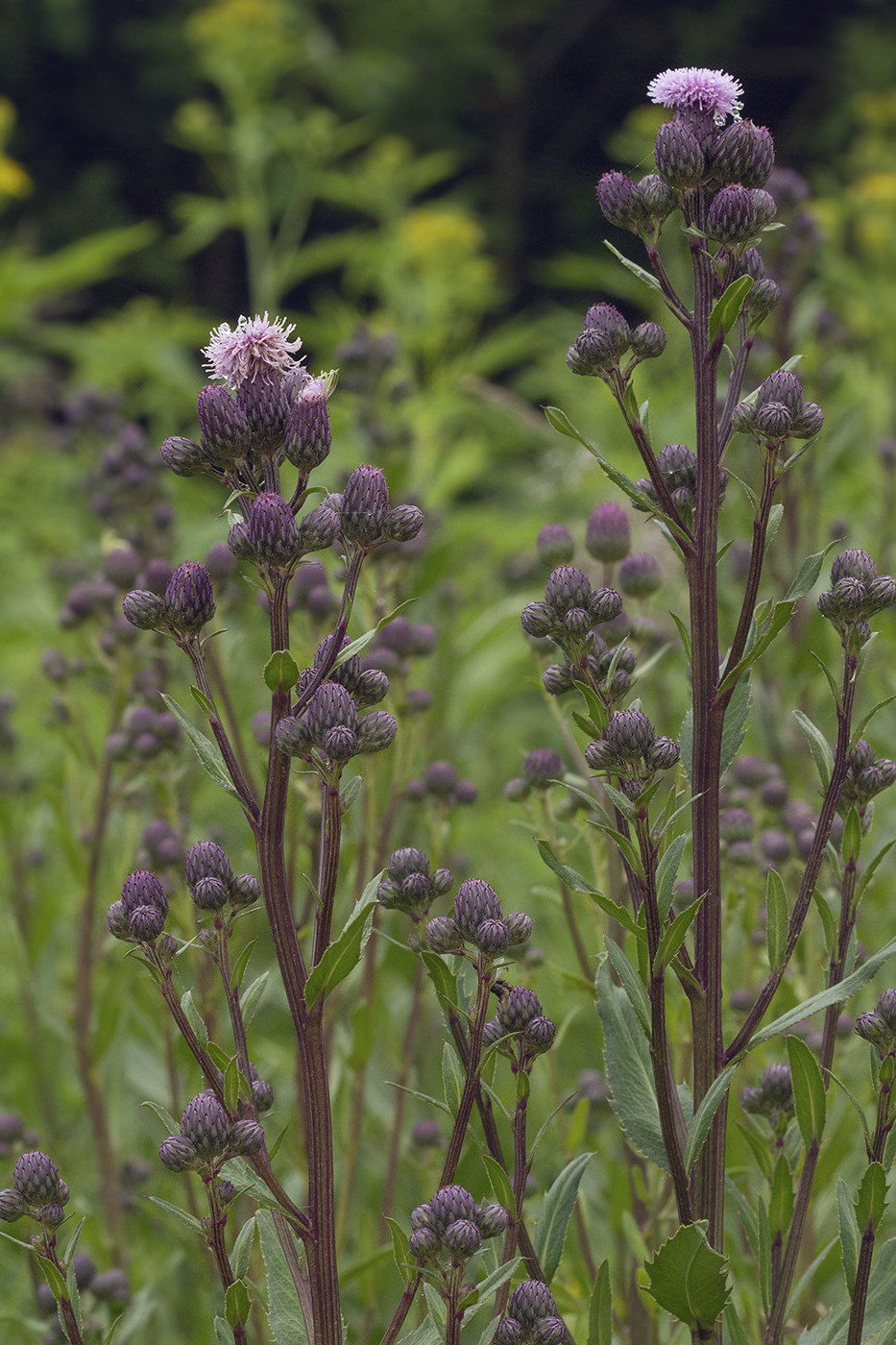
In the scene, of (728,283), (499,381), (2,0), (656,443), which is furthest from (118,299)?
(728,283)

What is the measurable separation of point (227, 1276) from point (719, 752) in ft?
1.44

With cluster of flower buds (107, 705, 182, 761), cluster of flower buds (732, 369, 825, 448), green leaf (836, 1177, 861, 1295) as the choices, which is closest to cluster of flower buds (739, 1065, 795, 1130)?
green leaf (836, 1177, 861, 1295)

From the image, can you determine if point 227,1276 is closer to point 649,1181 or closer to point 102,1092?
point 649,1181

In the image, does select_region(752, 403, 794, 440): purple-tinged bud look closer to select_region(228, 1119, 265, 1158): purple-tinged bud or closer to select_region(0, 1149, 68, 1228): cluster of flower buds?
select_region(228, 1119, 265, 1158): purple-tinged bud

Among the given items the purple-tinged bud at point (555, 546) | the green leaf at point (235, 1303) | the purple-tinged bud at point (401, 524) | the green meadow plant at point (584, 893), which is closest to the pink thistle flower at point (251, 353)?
the green meadow plant at point (584, 893)

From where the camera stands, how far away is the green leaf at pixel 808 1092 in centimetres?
84

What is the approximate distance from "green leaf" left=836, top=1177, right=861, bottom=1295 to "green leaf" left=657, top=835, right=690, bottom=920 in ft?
0.71

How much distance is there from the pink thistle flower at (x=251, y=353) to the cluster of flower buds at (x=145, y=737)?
716 millimetres

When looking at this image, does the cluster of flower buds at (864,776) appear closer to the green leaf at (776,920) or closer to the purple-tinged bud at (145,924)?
the green leaf at (776,920)

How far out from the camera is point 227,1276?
79 centimetres

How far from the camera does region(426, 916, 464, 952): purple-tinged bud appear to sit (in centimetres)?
84

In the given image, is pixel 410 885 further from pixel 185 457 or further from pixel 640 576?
pixel 640 576

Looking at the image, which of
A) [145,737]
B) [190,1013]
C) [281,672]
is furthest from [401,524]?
[145,737]

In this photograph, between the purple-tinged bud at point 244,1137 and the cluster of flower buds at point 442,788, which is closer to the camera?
the purple-tinged bud at point 244,1137
